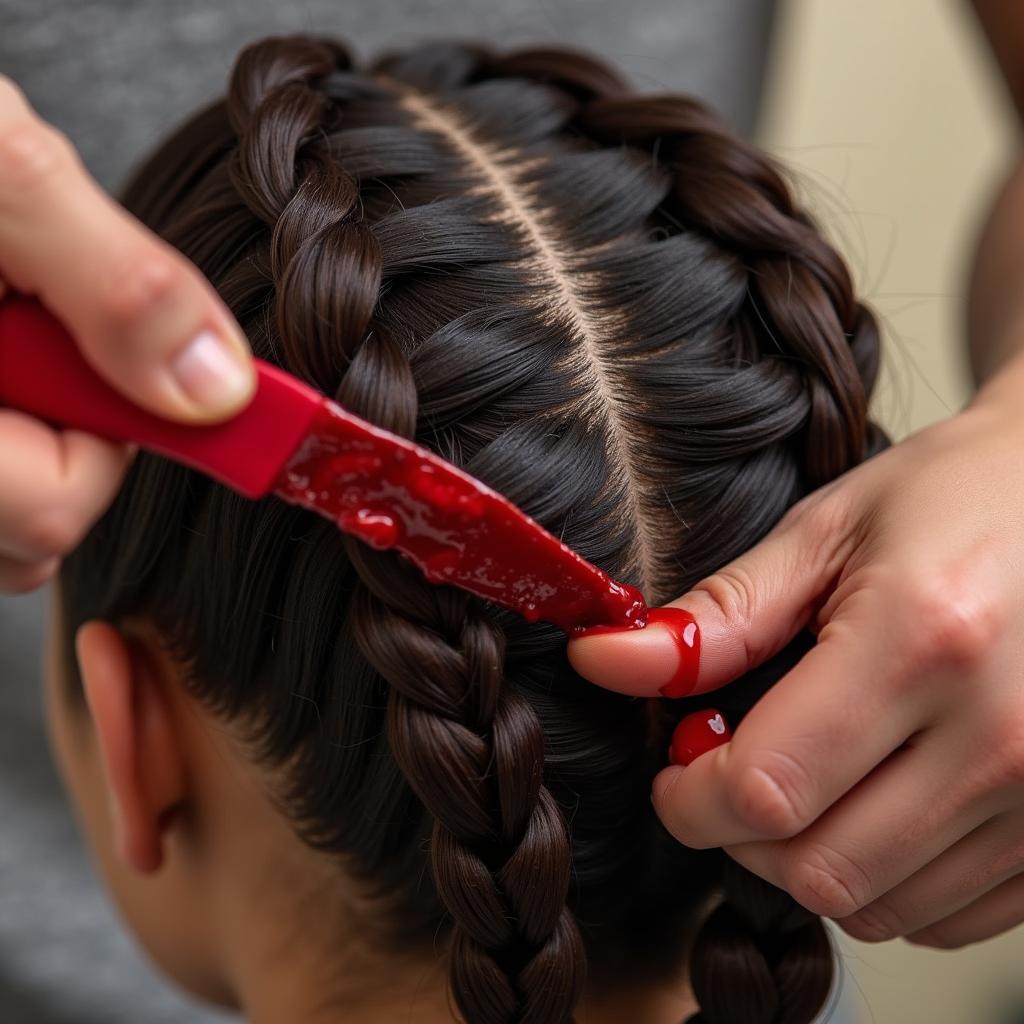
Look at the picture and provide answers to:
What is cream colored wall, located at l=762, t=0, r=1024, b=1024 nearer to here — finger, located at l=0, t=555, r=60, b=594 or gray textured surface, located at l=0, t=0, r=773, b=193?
gray textured surface, located at l=0, t=0, r=773, b=193

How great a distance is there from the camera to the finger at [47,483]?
0.49 metres

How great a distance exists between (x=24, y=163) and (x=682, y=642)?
387 millimetres

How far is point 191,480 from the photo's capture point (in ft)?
2.26

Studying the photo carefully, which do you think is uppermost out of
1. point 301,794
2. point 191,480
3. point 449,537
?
point 449,537

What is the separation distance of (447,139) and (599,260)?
0.14m

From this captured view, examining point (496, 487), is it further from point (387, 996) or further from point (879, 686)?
point (387, 996)

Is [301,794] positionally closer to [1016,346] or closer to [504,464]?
[504,464]

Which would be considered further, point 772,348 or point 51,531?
point 772,348

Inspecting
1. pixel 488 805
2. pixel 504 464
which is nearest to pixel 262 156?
pixel 504 464

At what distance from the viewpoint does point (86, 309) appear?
1.55ft

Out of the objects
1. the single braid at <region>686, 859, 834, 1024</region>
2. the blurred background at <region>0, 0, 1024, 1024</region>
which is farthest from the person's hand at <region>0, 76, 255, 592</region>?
the blurred background at <region>0, 0, 1024, 1024</region>

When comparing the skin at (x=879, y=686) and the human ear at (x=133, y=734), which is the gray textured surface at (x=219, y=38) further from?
the skin at (x=879, y=686)

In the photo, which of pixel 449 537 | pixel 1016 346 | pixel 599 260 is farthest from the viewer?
pixel 1016 346

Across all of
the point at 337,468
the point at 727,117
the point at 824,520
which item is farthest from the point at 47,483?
the point at 727,117
